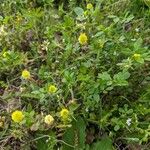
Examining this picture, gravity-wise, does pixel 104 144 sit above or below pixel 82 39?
below

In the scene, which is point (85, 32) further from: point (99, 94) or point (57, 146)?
point (57, 146)

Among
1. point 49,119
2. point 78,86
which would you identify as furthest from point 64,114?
point 78,86

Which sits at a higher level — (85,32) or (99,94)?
(85,32)

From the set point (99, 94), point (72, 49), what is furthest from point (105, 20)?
point (99, 94)

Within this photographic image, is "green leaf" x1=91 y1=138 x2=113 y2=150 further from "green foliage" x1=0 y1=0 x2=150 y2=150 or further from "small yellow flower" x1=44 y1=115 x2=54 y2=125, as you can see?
"small yellow flower" x1=44 y1=115 x2=54 y2=125

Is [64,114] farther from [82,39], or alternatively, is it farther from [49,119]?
[82,39]

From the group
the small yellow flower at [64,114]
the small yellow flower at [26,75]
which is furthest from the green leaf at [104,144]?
the small yellow flower at [26,75]

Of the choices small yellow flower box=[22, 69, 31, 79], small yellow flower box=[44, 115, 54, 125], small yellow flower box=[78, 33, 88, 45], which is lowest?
small yellow flower box=[44, 115, 54, 125]

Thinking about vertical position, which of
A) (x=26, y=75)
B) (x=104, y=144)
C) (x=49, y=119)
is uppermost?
(x=26, y=75)

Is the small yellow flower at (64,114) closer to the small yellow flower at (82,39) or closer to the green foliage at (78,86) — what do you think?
the green foliage at (78,86)

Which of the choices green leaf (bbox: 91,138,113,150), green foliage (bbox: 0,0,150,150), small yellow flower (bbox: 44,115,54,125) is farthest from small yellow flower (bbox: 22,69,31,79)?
green leaf (bbox: 91,138,113,150)

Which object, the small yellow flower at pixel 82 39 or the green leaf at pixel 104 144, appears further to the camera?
the small yellow flower at pixel 82 39
